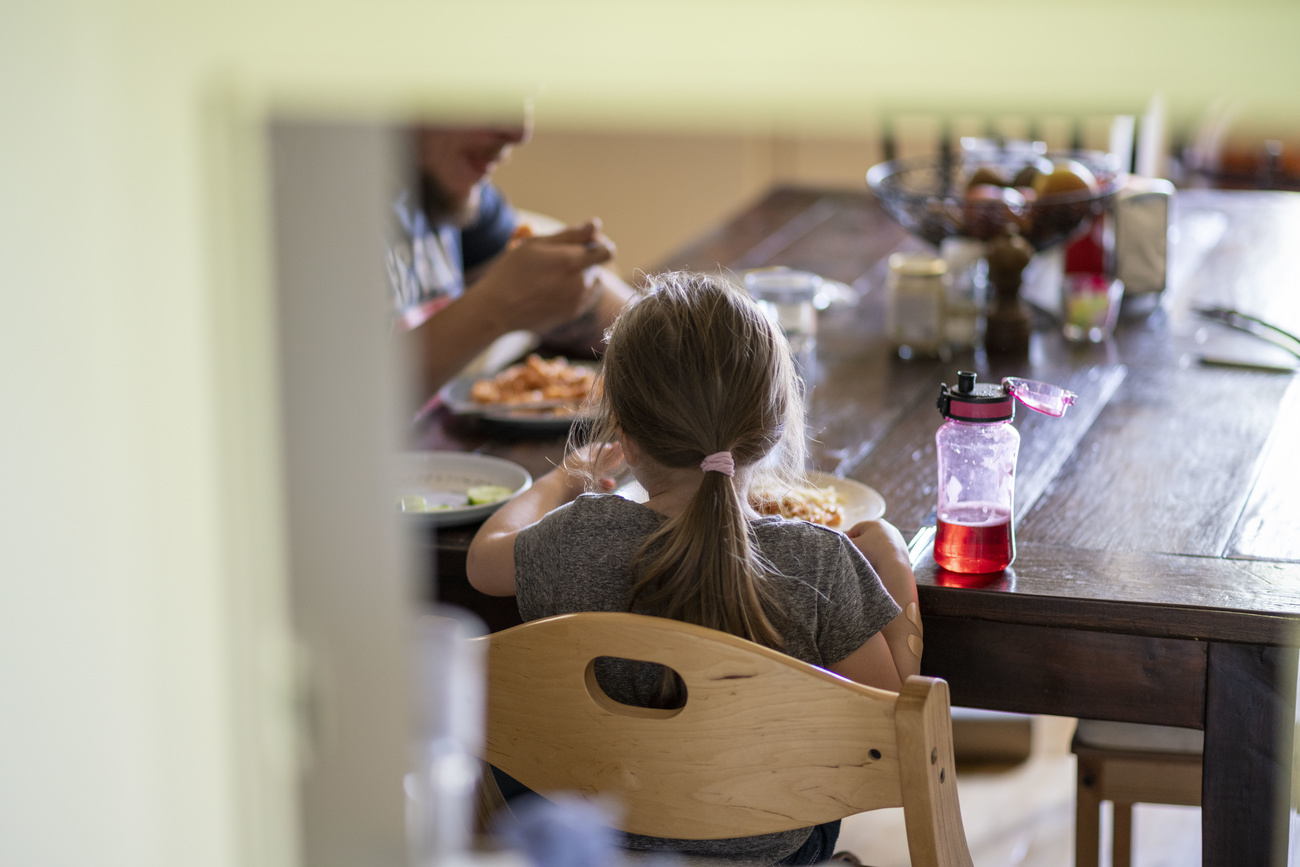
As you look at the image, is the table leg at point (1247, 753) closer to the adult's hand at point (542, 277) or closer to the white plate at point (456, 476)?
the white plate at point (456, 476)

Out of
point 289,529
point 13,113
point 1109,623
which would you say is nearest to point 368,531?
point 289,529

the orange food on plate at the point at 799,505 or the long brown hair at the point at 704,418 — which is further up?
the long brown hair at the point at 704,418

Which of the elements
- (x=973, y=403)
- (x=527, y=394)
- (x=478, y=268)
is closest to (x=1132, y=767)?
(x=973, y=403)

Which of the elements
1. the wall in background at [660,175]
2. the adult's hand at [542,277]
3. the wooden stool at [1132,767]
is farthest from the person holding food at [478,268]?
the wall in background at [660,175]

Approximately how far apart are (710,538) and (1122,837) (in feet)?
2.76

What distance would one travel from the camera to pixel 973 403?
39.8 inches

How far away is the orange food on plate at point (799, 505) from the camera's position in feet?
3.72

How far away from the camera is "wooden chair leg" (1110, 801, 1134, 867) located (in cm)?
147

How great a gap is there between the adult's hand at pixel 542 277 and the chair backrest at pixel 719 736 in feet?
2.60

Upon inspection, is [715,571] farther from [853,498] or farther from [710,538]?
[853,498]

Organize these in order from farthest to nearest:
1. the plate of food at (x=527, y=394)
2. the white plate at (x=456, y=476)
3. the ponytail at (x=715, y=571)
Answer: the plate of food at (x=527, y=394) < the white plate at (x=456, y=476) < the ponytail at (x=715, y=571)

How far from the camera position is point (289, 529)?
315 mm

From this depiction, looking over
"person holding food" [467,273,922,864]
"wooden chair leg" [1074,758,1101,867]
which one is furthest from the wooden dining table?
"wooden chair leg" [1074,758,1101,867]

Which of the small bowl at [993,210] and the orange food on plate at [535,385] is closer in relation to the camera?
the orange food on plate at [535,385]
